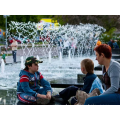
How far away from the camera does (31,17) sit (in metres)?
30.9

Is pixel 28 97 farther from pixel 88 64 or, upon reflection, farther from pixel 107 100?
pixel 107 100

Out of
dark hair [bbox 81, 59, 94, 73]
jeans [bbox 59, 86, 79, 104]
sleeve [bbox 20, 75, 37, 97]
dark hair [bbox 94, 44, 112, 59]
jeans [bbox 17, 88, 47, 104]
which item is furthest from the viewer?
jeans [bbox 59, 86, 79, 104]

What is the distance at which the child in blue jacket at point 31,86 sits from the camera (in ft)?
11.5

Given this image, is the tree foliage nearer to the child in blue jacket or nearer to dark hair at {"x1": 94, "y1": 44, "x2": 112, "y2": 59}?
the child in blue jacket

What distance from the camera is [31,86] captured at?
3701 millimetres

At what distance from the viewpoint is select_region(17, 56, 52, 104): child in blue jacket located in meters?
3.52

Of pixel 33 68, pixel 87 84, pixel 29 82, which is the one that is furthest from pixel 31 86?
pixel 87 84

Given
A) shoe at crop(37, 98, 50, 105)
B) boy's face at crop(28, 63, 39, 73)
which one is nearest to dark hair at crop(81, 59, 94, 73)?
boy's face at crop(28, 63, 39, 73)

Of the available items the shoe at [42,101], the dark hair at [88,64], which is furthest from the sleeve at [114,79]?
the shoe at [42,101]
